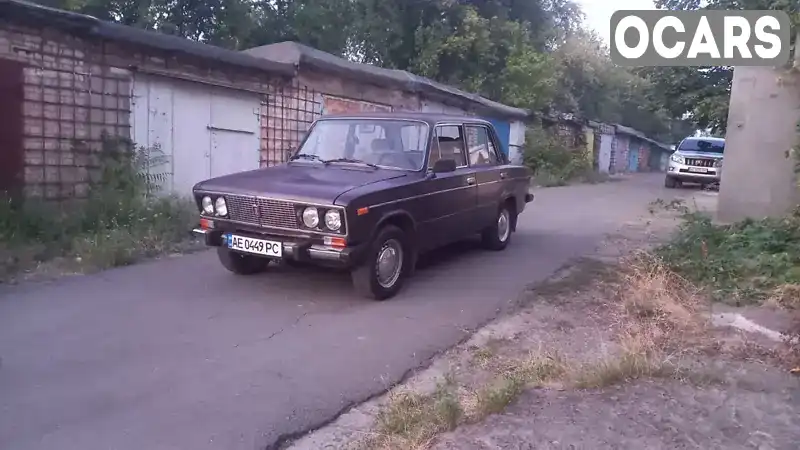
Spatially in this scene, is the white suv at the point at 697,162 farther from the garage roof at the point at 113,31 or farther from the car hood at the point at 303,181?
the car hood at the point at 303,181

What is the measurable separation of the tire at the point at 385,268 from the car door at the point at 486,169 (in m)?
1.78

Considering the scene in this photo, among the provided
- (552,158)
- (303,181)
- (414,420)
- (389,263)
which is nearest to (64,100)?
(303,181)

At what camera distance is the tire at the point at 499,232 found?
857 centimetres

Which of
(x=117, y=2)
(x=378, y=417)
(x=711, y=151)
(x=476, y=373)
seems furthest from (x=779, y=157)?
(x=117, y=2)

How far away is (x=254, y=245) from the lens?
5.86m

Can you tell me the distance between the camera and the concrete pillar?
9.29m

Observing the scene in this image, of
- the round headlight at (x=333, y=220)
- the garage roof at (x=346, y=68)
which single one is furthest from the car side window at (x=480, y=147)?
the garage roof at (x=346, y=68)


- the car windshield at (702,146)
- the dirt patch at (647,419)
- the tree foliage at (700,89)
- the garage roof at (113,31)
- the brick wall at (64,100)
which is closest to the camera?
the dirt patch at (647,419)

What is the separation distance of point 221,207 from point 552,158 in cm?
2041

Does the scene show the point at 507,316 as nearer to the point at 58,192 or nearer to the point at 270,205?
the point at 270,205

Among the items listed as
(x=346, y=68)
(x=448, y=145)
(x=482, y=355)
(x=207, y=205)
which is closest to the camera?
(x=482, y=355)

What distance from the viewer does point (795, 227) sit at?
24.7ft

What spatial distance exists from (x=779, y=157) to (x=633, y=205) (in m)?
6.32

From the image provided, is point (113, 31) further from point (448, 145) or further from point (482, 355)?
point (482, 355)
